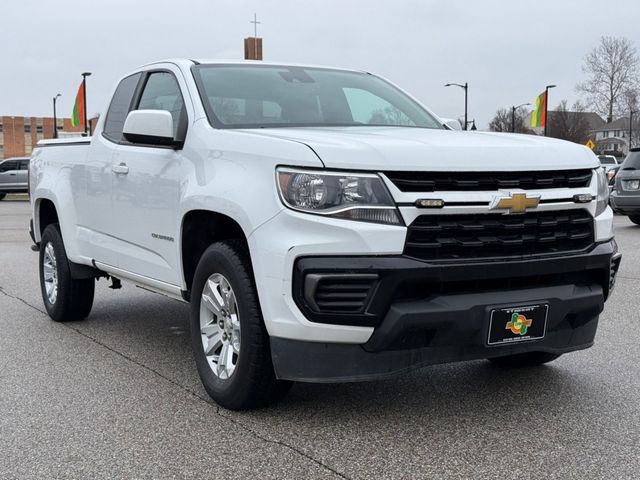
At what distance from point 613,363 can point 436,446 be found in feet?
6.74

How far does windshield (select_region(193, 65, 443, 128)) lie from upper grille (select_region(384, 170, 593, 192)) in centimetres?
131

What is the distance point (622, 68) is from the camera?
89.4 metres

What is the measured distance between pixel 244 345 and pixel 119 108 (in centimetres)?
279

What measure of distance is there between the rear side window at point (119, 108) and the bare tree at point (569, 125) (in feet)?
278

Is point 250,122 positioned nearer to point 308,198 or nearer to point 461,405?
point 308,198

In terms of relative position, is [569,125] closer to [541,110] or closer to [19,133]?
[541,110]

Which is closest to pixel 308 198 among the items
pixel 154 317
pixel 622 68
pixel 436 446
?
pixel 436 446

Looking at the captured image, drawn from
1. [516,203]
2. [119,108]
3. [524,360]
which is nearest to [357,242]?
[516,203]

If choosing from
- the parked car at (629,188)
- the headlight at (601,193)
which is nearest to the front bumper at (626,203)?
the parked car at (629,188)

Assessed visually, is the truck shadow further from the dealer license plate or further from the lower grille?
the lower grille

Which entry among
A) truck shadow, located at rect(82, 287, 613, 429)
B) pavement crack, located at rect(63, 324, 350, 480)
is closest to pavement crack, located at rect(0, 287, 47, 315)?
truck shadow, located at rect(82, 287, 613, 429)

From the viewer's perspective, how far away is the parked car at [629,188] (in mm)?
16219

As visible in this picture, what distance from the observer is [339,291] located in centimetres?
369

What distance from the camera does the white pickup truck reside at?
3707 millimetres
